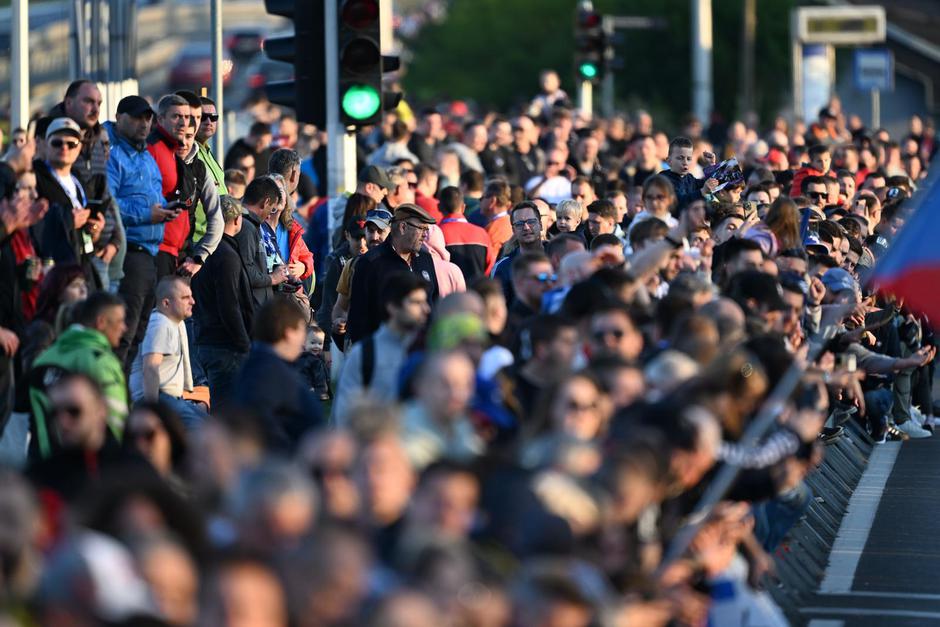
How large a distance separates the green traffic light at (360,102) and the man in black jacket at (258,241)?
137cm

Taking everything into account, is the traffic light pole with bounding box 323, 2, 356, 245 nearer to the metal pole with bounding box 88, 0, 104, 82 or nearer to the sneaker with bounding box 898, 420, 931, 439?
the metal pole with bounding box 88, 0, 104, 82

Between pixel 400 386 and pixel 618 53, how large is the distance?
148ft

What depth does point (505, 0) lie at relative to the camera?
2436 inches

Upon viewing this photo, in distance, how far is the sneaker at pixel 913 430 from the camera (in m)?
20.9

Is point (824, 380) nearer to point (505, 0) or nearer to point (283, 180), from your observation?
point (283, 180)

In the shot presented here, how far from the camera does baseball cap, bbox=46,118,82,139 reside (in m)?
13.5

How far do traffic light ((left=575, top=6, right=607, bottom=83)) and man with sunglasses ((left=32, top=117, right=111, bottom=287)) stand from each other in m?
16.0

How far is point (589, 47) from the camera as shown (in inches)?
1150

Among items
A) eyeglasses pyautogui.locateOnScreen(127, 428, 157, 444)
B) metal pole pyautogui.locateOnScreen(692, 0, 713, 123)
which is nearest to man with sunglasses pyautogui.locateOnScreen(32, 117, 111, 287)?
eyeglasses pyautogui.locateOnScreen(127, 428, 157, 444)

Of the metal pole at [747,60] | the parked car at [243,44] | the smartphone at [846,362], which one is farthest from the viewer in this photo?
the parked car at [243,44]

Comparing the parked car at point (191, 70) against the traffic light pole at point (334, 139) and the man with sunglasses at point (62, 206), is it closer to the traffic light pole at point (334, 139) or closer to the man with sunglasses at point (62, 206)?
the traffic light pole at point (334, 139)

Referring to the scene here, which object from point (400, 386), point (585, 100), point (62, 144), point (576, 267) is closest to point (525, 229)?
point (576, 267)

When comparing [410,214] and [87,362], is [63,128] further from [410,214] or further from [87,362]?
[410,214]

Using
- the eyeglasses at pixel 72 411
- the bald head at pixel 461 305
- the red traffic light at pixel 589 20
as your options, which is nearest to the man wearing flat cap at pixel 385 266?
the bald head at pixel 461 305
